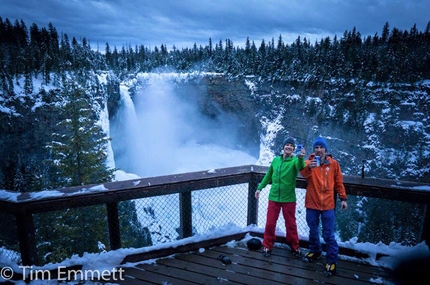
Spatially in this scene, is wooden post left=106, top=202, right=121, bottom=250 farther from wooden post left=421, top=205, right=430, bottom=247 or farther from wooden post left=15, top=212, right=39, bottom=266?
wooden post left=421, top=205, right=430, bottom=247

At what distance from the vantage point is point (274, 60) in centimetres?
4966

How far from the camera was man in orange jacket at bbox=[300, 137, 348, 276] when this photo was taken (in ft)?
11.2

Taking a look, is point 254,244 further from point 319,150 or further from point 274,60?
point 274,60

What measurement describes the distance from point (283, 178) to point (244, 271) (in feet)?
4.56

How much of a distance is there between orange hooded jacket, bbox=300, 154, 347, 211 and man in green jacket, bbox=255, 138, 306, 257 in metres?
0.23

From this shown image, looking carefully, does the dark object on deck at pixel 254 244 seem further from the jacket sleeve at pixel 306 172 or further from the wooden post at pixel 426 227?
the wooden post at pixel 426 227

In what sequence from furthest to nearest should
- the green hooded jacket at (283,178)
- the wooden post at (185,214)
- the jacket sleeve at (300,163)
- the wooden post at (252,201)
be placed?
the wooden post at (252,201) < the wooden post at (185,214) < the green hooded jacket at (283,178) < the jacket sleeve at (300,163)

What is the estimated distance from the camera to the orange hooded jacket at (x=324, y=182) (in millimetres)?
3465

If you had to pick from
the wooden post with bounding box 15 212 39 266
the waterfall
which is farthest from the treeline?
the wooden post with bounding box 15 212 39 266

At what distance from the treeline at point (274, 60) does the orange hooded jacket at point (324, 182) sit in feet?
99.3

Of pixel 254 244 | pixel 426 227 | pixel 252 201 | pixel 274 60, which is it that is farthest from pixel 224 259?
pixel 274 60

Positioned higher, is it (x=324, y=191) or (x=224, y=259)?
(x=324, y=191)

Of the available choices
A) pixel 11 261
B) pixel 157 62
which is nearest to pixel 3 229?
pixel 11 261

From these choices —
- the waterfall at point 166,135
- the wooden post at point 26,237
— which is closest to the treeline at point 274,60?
the waterfall at point 166,135
